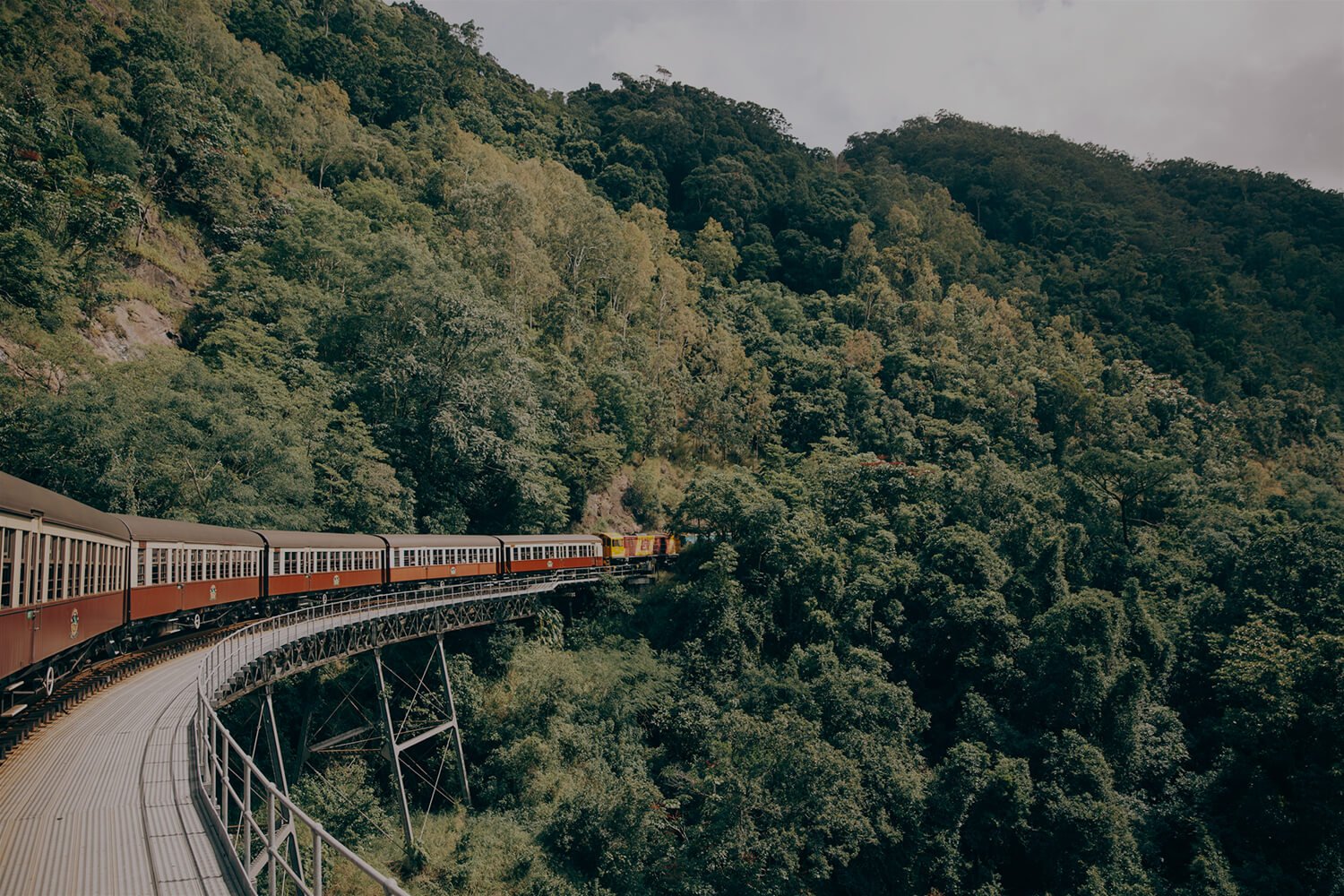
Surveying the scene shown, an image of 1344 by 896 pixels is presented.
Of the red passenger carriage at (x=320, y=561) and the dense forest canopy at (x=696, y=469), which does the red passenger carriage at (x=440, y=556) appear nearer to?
the red passenger carriage at (x=320, y=561)

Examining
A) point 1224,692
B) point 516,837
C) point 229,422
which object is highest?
point 229,422

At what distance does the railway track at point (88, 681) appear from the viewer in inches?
469

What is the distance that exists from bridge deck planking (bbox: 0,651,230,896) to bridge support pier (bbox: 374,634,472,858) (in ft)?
33.4

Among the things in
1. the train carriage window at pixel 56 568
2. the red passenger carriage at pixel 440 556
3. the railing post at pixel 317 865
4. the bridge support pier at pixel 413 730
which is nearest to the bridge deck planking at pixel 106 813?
the railing post at pixel 317 865

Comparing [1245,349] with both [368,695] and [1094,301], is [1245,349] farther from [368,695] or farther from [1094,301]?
[368,695]

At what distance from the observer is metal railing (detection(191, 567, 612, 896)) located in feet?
20.8

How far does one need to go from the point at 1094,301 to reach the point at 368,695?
213 feet

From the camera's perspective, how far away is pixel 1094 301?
71812 mm

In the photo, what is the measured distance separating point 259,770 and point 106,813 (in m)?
1.37

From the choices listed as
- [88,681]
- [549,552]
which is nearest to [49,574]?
[88,681]

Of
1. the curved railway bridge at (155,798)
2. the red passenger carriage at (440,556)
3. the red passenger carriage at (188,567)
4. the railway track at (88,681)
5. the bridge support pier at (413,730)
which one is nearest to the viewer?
the curved railway bridge at (155,798)

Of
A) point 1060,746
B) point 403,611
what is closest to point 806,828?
point 1060,746

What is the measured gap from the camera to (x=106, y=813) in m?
8.37

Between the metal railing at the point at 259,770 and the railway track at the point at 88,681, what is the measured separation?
125 centimetres
